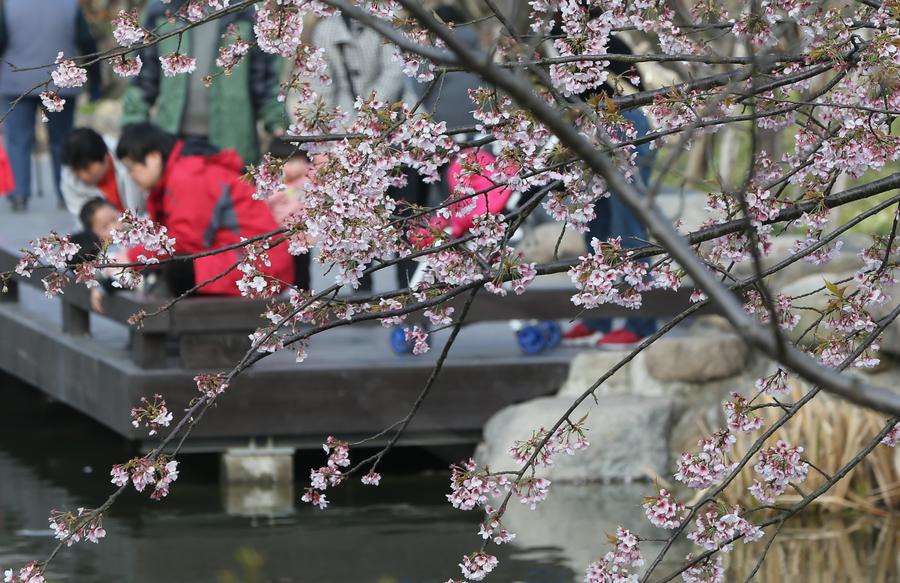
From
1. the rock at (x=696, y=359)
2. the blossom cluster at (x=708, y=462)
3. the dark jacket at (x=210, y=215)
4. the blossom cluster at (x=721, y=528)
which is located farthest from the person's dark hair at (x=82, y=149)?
the blossom cluster at (x=721, y=528)

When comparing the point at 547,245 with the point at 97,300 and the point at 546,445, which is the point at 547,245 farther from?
the point at 546,445

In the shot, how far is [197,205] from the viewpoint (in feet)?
25.4

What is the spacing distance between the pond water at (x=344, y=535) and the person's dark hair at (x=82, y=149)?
5.32 feet

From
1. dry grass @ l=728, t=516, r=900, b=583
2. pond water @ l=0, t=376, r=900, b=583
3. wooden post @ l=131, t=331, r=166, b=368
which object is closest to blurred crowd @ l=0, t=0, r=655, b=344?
wooden post @ l=131, t=331, r=166, b=368

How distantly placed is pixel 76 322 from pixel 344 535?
93.4 inches

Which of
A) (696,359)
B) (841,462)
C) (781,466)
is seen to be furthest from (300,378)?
(781,466)

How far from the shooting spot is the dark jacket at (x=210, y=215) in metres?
7.68

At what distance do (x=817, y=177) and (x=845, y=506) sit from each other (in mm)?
3617

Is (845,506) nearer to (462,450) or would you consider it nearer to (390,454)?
(462,450)

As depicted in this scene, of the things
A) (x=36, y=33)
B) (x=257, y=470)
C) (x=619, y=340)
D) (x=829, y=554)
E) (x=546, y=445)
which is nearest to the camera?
(x=546, y=445)

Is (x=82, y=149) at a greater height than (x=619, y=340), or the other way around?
(x=82, y=149)

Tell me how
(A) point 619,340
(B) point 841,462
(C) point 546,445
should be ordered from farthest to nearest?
(A) point 619,340, (B) point 841,462, (C) point 546,445

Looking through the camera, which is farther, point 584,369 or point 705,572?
point 584,369

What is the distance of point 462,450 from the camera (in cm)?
833
